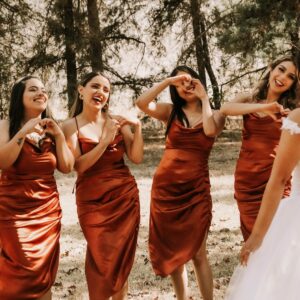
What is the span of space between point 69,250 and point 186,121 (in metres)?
3.12

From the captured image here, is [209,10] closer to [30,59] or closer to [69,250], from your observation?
[30,59]

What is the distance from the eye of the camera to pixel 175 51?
18.0 meters

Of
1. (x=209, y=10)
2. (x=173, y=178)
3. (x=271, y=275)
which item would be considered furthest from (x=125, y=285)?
(x=209, y=10)

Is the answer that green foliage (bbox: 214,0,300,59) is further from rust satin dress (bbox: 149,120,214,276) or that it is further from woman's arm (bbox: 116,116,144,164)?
woman's arm (bbox: 116,116,144,164)

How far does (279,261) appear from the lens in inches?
91.8

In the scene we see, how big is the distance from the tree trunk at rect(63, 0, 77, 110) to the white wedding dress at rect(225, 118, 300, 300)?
1338 centimetres

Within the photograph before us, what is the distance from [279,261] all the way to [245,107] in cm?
194

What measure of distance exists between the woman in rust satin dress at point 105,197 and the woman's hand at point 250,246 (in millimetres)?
1609

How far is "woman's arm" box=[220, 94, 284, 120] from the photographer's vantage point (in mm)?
3707

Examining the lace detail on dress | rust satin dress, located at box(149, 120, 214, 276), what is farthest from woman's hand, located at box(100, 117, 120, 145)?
the lace detail on dress

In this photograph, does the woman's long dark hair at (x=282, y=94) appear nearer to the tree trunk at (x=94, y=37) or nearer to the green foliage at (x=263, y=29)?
the green foliage at (x=263, y=29)

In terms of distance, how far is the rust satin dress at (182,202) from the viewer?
13.9 feet

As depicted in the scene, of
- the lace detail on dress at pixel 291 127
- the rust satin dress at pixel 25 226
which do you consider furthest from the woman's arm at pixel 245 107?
the rust satin dress at pixel 25 226

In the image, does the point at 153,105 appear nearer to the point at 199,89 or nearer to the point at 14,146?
the point at 199,89
